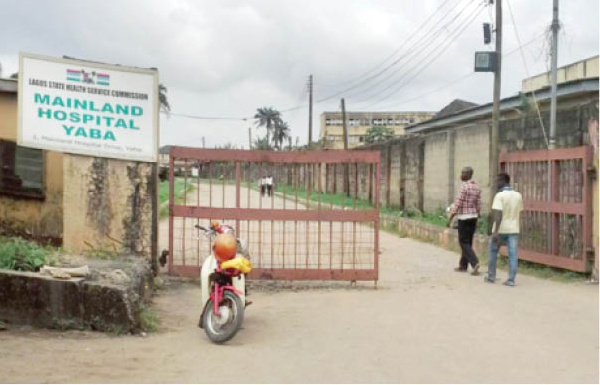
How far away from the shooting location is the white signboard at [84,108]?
8.45m

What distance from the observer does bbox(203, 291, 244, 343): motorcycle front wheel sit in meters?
6.20

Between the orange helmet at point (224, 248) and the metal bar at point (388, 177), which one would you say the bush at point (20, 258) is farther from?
the metal bar at point (388, 177)


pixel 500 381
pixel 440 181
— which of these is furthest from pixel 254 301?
pixel 440 181

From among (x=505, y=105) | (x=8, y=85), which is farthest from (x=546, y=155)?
(x=505, y=105)

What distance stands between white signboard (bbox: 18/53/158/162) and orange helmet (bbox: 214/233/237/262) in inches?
101

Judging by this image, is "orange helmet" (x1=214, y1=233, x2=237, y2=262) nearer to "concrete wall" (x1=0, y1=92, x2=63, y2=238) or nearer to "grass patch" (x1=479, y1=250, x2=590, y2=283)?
"concrete wall" (x1=0, y1=92, x2=63, y2=238)

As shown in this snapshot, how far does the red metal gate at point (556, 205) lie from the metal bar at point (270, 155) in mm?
3040

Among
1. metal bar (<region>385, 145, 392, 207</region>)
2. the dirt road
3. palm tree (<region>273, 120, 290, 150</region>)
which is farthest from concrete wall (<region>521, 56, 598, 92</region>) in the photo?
palm tree (<region>273, 120, 290, 150</region>)

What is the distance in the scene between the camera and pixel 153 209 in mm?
8812

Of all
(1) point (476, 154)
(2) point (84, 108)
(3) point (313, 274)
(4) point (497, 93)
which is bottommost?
(3) point (313, 274)

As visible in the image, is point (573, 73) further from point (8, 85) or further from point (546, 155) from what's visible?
point (8, 85)

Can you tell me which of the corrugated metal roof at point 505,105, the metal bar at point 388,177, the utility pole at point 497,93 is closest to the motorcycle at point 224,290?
the utility pole at point 497,93

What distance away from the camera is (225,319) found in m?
6.28

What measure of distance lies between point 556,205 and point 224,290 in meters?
6.05
